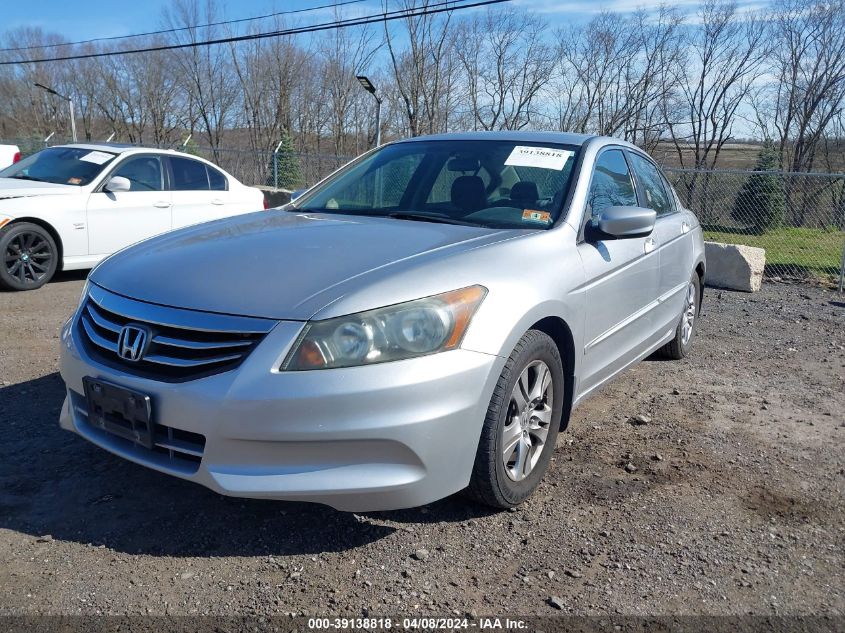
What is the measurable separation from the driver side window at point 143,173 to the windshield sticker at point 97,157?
0.17 meters

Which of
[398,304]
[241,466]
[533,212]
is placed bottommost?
[241,466]

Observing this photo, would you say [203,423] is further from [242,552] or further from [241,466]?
[242,552]

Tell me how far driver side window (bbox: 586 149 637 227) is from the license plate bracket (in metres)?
2.27

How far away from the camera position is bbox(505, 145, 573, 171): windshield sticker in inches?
155

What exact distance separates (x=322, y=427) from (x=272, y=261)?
822 mm

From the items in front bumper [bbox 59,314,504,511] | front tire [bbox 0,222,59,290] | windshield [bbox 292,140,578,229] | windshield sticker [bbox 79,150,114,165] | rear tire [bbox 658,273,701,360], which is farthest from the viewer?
windshield sticker [bbox 79,150,114,165]

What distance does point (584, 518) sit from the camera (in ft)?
10.5

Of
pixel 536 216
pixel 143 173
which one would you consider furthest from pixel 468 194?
pixel 143 173

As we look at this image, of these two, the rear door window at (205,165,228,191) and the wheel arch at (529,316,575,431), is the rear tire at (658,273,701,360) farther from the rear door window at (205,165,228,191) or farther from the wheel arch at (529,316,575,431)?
the rear door window at (205,165,228,191)

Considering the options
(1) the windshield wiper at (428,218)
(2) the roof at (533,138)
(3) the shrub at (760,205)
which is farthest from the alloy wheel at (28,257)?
(3) the shrub at (760,205)

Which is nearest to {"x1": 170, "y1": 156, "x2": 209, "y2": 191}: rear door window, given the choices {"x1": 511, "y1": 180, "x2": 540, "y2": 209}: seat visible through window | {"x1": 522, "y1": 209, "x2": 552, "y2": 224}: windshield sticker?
{"x1": 511, "y1": 180, "x2": 540, "y2": 209}: seat visible through window

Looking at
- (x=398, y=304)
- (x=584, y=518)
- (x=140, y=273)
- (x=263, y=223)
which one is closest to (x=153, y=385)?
(x=140, y=273)

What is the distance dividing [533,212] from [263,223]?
136cm

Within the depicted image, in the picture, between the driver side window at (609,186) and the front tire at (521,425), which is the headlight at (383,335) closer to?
the front tire at (521,425)
